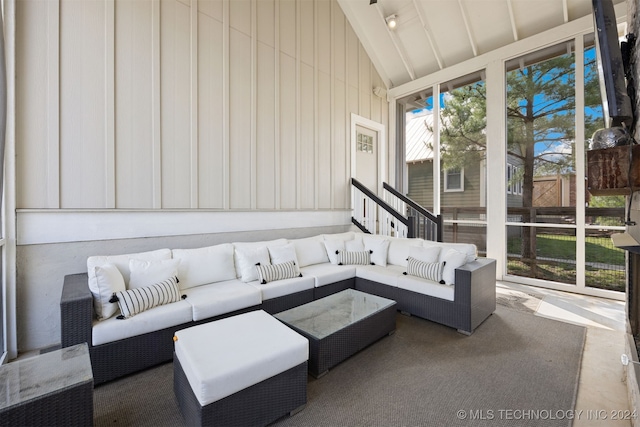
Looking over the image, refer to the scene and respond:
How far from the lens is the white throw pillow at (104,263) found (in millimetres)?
2324

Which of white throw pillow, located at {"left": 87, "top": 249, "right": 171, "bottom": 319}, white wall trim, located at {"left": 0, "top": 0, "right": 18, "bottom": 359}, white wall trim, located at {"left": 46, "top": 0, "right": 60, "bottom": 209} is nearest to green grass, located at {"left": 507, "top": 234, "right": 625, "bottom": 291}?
white throw pillow, located at {"left": 87, "top": 249, "right": 171, "bottom": 319}

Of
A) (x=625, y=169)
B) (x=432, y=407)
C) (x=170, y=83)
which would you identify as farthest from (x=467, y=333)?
(x=170, y=83)

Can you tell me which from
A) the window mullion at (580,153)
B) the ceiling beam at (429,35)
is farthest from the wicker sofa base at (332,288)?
the ceiling beam at (429,35)

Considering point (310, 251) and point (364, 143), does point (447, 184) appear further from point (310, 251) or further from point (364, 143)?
point (310, 251)

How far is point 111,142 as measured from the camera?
3.03 m

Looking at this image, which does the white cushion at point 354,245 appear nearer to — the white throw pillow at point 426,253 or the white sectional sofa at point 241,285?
the white sectional sofa at point 241,285

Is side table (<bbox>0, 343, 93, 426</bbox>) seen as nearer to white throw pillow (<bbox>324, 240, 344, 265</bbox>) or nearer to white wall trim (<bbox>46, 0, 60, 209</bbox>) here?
white wall trim (<bbox>46, 0, 60, 209</bbox>)

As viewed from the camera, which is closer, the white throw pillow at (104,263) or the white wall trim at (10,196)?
the white throw pillow at (104,263)

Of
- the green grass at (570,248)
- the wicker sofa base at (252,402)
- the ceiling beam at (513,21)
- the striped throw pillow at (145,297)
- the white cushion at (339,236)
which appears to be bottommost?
the wicker sofa base at (252,402)

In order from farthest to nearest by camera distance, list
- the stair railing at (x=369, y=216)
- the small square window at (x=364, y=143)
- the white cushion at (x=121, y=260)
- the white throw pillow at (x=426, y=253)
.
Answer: the small square window at (x=364, y=143) < the stair railing at (x=369, y=216) < the white throw pillow at (x=426, y=253) < the white cushion at (x=121, y=260)

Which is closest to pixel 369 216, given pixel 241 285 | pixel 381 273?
pixel 381 273

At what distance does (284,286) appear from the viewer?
327 cm

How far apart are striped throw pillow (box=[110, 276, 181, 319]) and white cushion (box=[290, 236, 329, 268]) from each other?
171 cm

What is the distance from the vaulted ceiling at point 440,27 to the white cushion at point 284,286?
499cm
